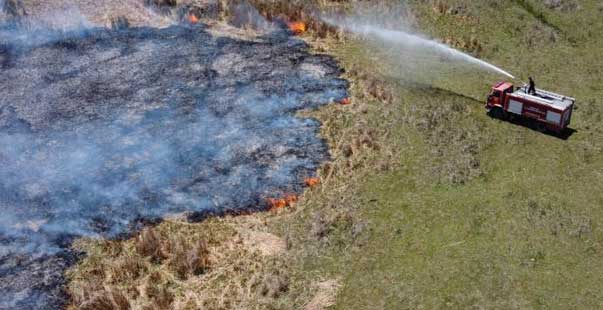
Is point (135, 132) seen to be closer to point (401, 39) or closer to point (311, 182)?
point (311, 182)

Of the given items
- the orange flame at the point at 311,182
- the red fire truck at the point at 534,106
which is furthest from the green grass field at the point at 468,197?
the red fire truck at the point at 534,106

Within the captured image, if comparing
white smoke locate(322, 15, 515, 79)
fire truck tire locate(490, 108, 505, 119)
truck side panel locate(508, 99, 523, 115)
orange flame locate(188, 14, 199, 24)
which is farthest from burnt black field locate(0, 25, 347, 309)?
truck side panel locate(508, 99, 523, 115)

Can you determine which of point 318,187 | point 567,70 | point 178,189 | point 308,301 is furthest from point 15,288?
point 567,70

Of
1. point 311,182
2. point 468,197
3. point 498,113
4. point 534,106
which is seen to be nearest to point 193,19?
point 311,182

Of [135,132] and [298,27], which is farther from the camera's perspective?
[298,27]

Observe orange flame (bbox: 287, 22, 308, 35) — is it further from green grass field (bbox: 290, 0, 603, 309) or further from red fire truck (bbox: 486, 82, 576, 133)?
red fire truck (bbox: 486, 82, 576, 133)

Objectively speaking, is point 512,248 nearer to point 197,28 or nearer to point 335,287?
point 335,287

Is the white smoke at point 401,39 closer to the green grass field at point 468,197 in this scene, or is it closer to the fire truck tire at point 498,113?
the green grass field at point 468,197
